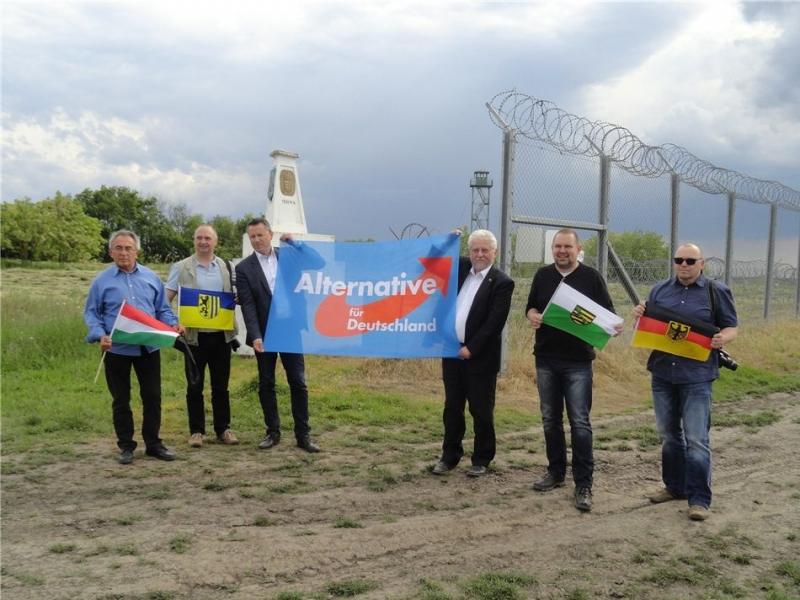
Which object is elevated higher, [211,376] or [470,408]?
[211,376]

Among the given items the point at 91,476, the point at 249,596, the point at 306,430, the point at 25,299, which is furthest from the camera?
the point at 25,299

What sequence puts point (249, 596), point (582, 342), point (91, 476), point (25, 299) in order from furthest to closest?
1. point (25, 299)
2. point (91, 476)
3. point (582, 342)
4. point (249, 596)

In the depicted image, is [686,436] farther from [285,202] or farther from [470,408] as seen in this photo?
[285,202]

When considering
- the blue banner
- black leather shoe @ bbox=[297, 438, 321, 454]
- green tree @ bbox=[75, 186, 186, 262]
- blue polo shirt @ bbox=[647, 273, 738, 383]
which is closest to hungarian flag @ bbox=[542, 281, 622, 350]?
blue polo shirt @ bbox=[647, 273, 738, 383]

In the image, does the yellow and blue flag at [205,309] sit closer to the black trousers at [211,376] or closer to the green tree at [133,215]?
the black trousers at [211,376]

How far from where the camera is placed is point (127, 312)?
6395 mm

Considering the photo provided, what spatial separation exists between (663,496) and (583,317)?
1.69 m

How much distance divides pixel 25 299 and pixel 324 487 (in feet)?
45.7

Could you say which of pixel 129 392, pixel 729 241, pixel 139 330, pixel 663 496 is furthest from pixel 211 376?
pixel 729 241

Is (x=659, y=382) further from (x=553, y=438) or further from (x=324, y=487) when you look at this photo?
(x=324, y=487)

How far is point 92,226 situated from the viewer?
49.0 m

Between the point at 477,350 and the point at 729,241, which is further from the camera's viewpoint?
the point at 729,241

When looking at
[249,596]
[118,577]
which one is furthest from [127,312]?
[249,596]

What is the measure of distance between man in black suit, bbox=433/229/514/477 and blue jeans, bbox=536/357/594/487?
50 centimetres
